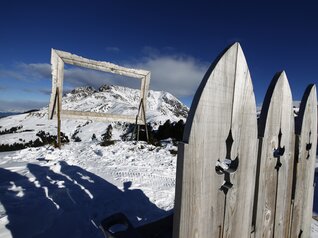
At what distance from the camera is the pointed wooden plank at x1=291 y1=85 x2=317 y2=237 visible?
152 cm

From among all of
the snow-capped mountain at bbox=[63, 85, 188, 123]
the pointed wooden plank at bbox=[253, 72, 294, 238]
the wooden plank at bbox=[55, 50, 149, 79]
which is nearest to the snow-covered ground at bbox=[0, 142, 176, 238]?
the pointed wooden plank at bbox=[253, 72, 294, 238]

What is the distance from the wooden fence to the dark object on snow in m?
0.30

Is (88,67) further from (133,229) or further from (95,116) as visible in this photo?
(133,229)

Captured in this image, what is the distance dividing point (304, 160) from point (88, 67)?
17.0 ft

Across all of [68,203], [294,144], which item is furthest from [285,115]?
[68,203]

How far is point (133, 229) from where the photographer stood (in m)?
1.08

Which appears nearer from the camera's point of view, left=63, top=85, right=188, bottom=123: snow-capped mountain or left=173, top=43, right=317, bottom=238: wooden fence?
left=173, top=43, right=317, bottom=238: wooden fence

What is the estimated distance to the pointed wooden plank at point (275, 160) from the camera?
1.22 metres

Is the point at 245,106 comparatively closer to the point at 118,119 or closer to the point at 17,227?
the point at 17,227

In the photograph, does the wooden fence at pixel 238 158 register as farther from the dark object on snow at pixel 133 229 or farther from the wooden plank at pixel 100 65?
the wooden plank at pixel 100 65

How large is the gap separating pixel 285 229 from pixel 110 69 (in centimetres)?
532

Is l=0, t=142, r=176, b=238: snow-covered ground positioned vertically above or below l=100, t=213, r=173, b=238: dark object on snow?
below

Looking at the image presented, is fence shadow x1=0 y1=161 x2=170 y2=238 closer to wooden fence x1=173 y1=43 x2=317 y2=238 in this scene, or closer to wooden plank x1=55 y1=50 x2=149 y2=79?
wooden fence x1=173 y1=43 x2=317 y2=238

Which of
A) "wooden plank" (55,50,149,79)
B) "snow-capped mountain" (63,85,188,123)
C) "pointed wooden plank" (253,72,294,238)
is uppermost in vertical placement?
"wooden plank" (55,50,149,79)
